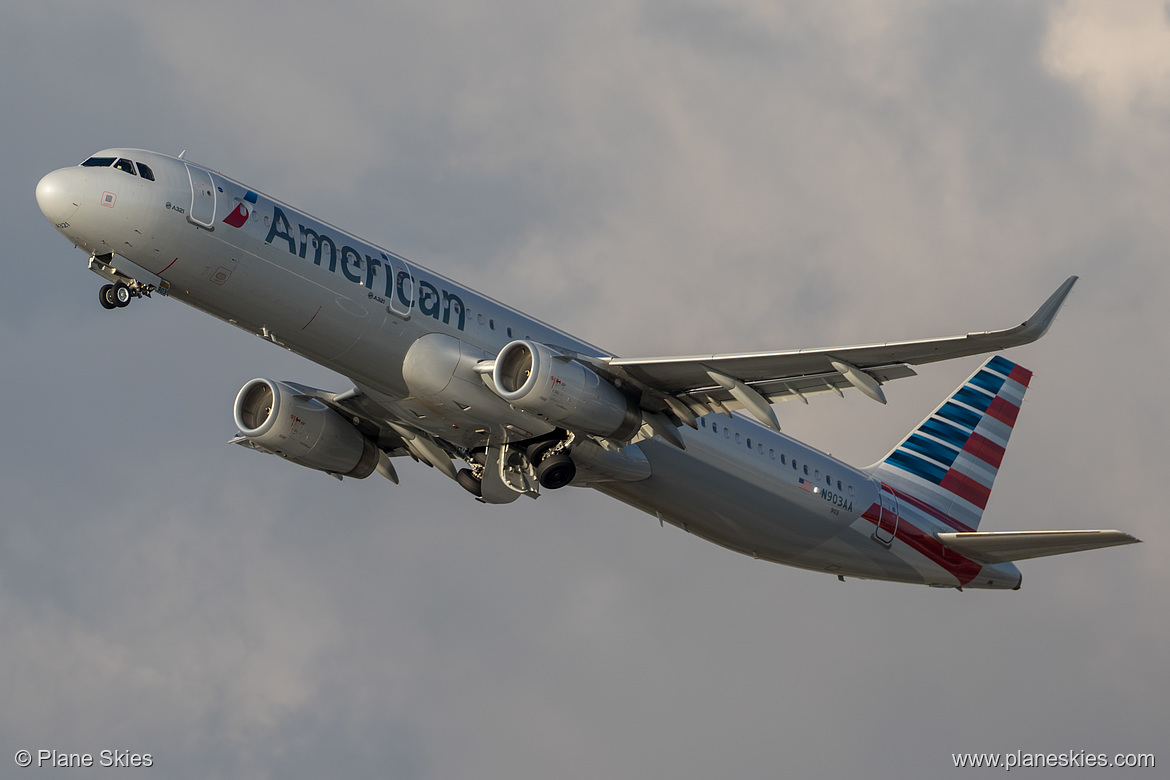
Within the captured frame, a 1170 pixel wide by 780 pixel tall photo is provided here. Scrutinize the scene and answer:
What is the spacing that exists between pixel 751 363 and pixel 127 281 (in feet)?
46.8

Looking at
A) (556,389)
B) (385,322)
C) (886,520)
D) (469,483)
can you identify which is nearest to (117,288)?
(385,322)

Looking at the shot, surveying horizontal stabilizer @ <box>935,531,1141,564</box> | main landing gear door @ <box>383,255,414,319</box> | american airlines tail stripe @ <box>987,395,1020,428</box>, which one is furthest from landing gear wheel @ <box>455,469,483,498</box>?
american airlines tail stripe @ <box>987,395,1020,428</box>

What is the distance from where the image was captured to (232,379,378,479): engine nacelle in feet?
122

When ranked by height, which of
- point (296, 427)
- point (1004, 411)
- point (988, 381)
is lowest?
point (296, 427)

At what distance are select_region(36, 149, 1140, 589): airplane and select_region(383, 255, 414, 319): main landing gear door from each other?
0.05 meters

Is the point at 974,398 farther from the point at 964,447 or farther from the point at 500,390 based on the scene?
the point at 500,390

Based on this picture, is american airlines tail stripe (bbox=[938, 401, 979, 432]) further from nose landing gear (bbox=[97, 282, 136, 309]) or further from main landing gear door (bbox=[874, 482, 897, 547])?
nose landing gear (bbox=[97, 282, 136, 309])

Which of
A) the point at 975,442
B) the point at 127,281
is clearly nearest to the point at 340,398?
the point at 127,281

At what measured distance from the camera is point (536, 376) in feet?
102

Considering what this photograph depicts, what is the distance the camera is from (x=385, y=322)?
3170cm

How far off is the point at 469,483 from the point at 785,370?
1021 cm

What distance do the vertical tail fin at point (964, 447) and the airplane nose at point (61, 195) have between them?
87.0ft

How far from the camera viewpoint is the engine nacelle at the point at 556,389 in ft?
103

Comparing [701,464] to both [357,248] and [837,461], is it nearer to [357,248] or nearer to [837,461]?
[837,461]
